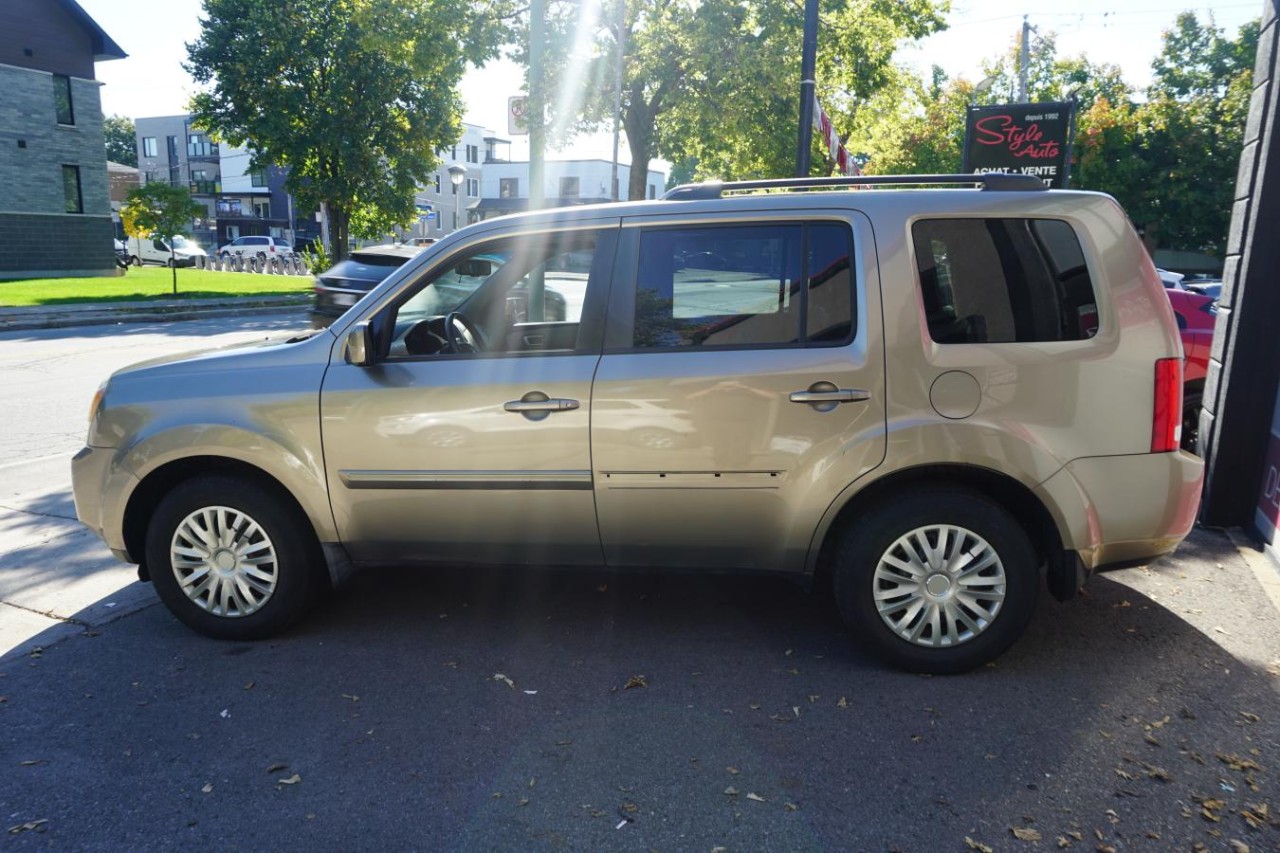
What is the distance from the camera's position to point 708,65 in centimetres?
2062

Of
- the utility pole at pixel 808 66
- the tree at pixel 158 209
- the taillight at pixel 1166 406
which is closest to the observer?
the taillight at pixel 1166 406

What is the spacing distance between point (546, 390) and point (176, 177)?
9230 cm

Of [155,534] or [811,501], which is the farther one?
[155,534]

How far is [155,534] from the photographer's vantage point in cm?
442

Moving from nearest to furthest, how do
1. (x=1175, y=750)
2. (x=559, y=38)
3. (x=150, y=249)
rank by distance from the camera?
1. (x=1175, y=750)
2. (x=559, y=38)
3. (x=150, y=249)

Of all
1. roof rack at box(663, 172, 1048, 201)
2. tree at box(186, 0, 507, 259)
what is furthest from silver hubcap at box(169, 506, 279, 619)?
tree at box(186, 0, 507, 259)

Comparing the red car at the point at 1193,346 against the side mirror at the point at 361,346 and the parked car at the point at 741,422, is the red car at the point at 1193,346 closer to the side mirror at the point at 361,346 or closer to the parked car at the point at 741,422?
the parked car at the point at 741,422

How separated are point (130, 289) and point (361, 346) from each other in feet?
95.2

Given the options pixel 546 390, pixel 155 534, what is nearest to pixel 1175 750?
pixel 546 390

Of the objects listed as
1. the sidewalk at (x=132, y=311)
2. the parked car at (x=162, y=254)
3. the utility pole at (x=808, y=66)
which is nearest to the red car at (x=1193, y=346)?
the utility pole at (x=808, y=66)

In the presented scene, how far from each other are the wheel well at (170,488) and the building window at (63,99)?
3708cm

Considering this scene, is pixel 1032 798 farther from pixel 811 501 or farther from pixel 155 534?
pixel 155 534

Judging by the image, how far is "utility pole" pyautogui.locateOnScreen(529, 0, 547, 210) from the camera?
12.0 meters

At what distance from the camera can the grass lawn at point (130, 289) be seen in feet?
81.0
